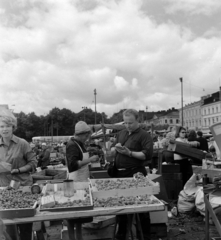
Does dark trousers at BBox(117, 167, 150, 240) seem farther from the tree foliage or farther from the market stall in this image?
A: the tree foliage

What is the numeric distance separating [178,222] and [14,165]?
9.36ft

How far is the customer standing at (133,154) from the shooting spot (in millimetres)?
3471

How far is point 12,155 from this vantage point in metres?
3.06

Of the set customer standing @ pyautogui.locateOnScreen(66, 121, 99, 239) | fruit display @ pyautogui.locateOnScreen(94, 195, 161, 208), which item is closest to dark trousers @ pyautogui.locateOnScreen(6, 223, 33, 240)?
fruit display @ pyautogui.locateOnScreen(94, 195, 161, 208)

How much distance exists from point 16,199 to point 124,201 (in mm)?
874

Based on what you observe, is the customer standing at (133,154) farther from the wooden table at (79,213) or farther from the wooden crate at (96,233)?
the wooden table at (79,213)

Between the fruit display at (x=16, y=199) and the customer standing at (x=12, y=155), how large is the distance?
1.16 feet

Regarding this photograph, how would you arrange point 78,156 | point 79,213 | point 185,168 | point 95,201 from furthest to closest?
point 185,168 → point 78,156 → point 95,201 → point 79,213

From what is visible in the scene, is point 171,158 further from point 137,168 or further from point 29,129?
point 29,129

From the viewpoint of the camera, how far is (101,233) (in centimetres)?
366

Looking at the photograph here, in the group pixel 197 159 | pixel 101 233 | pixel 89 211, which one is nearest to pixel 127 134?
pixel 101 233

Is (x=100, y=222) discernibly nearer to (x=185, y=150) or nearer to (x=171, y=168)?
(x=171, y=168)

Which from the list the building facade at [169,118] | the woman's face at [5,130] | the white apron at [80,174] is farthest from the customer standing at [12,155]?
the building facade at [169,118]

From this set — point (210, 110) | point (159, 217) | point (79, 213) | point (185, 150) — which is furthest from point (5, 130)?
point (210, 110)
